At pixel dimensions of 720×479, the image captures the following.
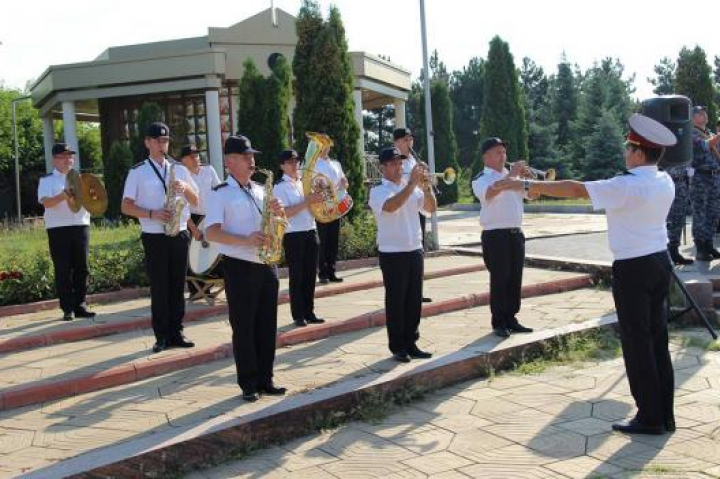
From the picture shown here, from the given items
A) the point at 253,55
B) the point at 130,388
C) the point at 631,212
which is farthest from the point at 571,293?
the point at 253,55

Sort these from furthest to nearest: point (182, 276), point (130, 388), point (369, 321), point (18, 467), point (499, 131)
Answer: point (499, 131)
point (369, 321)
point (182, 276)
point (130, 388)
point (18, 467)

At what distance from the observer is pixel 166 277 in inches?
269

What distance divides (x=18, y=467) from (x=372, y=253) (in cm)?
809

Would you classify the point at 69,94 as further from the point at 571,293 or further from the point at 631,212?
the point at 631,212

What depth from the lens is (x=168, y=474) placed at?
441 centimetres

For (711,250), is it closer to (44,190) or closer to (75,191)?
(75,191)

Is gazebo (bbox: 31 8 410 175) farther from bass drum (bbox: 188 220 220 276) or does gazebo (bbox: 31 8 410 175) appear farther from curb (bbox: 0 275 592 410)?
curb (bbox: 0 275 592 410)

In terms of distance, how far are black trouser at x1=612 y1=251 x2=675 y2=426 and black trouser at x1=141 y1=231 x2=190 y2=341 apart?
12.9 ft

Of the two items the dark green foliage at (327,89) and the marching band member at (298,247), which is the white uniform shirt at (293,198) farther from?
the dark green foliage at (327,89)

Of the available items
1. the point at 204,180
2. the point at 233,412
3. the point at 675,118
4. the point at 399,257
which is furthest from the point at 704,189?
the point at 233,412

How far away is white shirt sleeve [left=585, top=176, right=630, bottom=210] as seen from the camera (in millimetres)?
4531

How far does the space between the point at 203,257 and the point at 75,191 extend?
1.52 meters

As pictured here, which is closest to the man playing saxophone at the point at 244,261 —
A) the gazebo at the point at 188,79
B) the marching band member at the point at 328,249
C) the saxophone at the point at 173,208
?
the saxophone at the point at 173,208

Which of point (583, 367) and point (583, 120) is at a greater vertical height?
point (583, 120)
